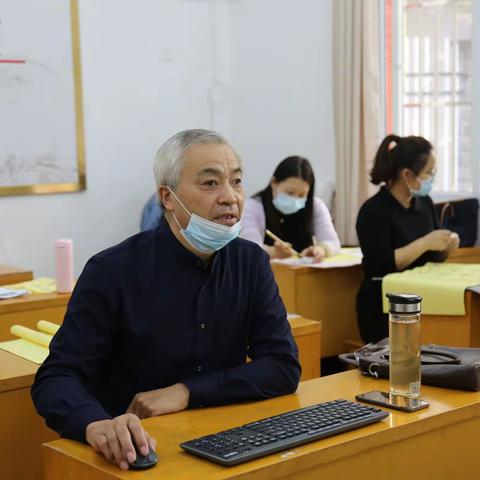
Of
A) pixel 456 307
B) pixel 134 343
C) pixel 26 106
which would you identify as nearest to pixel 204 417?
pixel 134 343

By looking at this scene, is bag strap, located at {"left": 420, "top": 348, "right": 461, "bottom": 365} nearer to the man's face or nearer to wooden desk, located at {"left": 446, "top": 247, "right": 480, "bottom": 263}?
the man's face

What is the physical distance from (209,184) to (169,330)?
0.34 m

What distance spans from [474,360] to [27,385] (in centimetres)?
110

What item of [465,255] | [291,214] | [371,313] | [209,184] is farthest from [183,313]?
[465,255]

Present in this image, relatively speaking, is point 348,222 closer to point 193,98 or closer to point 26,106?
point 193,98

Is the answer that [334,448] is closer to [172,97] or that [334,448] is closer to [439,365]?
[439,365]

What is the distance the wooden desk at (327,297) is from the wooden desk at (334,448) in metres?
2.18

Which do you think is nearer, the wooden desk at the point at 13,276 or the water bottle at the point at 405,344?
the water bottle at the point at 405,344

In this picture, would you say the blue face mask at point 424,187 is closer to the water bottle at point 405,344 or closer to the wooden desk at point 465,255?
the wooden desk at point 465,255

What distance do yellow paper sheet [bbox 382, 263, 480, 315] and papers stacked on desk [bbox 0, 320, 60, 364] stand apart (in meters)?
1.70

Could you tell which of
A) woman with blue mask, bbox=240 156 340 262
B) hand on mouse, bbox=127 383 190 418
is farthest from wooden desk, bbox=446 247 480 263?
hand on mouse, bbox=127 383 190 418

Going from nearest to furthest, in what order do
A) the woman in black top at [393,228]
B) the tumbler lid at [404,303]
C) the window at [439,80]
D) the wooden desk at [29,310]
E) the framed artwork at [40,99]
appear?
the tumbler lid at [404,303] → the wooden desk at [29,310] → the woman in black top at [393,228] → the framed artwork at [40,99] → the window at [439,80]

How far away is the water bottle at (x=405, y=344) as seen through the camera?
6.17 ft

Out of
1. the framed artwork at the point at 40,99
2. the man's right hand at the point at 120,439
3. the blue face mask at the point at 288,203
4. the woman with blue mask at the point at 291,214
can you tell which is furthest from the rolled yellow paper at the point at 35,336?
the framed artwork at the point at 40,99
